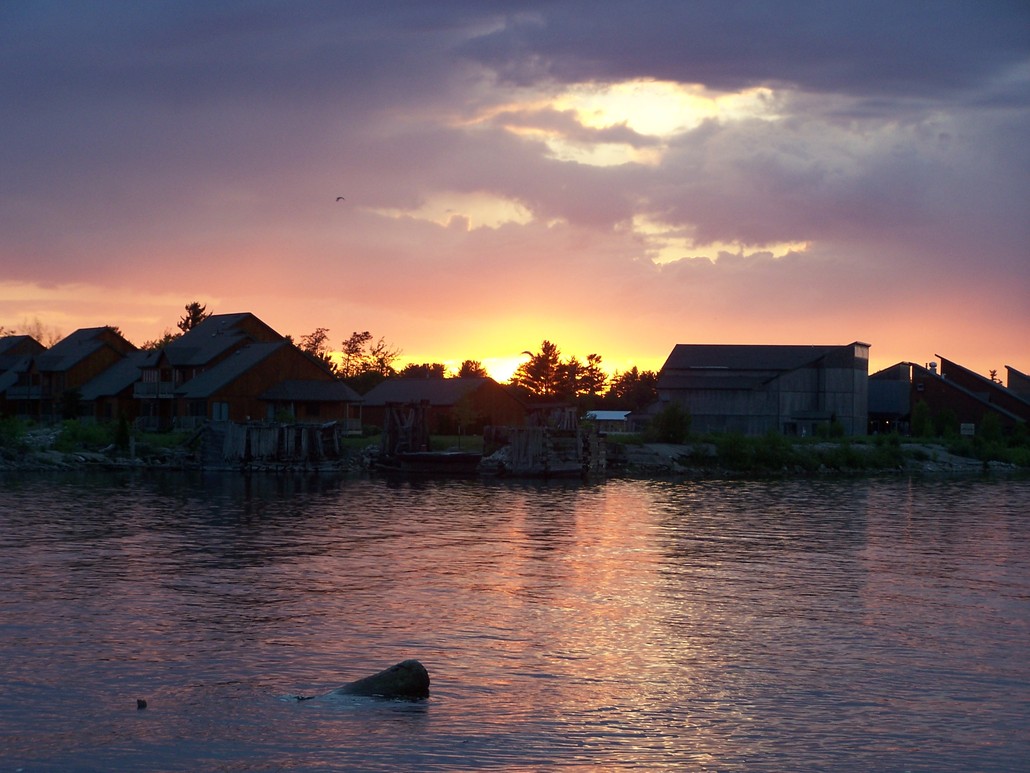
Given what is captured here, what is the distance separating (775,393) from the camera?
111438 millimetres

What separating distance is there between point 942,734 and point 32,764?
1230 cm

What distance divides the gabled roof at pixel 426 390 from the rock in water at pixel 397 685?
80040mm

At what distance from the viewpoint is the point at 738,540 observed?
4059 centimetres

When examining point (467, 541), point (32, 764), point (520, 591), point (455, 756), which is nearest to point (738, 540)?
point (467, 541)

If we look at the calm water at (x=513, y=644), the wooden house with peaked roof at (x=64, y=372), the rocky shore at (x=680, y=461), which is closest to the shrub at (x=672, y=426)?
the rocky shore at (x=680, y=461)

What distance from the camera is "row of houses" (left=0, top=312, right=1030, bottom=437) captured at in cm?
9338

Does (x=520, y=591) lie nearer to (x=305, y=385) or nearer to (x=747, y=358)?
(x=305, y=385)

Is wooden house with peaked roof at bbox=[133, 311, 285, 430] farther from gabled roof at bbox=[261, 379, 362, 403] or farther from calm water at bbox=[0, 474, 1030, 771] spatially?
calm water at bbox=[0, 474, 1030, 771]

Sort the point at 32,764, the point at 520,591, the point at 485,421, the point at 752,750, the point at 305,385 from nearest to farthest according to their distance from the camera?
the point at 32,764, the point at 752,750, the point at 520,591, the point at 305,385, the point at 485,421

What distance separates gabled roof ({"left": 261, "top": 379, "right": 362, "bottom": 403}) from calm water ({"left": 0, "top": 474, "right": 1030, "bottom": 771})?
46.7 m

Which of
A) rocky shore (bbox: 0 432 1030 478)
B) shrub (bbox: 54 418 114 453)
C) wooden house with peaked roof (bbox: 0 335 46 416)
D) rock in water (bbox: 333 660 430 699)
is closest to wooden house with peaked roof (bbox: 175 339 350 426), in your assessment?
shrub (bbox: 54 418 114 453)

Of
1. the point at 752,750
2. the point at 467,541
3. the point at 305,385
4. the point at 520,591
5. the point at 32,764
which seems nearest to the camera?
the point at 32,764

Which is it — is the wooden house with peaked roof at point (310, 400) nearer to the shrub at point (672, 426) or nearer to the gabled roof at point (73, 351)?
the shrub at point (672, 426)

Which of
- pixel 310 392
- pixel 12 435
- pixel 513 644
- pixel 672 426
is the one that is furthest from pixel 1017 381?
pixel 513 644
